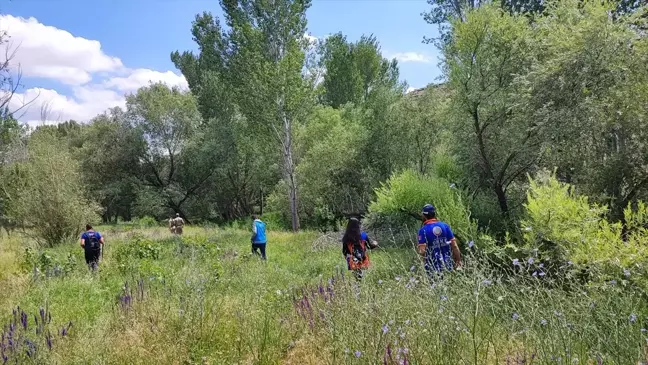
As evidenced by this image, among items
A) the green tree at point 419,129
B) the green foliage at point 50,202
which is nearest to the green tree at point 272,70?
the green tree at point 419,129

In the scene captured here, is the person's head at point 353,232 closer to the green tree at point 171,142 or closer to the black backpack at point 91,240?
the black backpack at point 91,240

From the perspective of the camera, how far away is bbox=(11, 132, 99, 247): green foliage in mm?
15633

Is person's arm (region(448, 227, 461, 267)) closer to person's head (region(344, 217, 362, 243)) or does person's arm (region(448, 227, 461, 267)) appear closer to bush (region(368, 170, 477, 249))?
person's head (region(344, 217, 362, 243))

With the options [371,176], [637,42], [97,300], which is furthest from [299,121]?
[97,300]

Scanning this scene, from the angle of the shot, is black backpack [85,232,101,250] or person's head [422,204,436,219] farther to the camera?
black backpack [85,232,101,250]

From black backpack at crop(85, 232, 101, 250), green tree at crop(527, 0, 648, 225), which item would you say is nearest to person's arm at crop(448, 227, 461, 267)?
green tree at crop(527, 0, 648, 225)

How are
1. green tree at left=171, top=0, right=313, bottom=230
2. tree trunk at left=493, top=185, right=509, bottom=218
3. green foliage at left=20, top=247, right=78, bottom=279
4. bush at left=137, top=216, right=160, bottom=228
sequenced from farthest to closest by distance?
bush at left=137, top=216, right=160, bottom=228, green tree at left=171, top=0, right=313, bottom=230, tree trunk at left=493, top=185, right=509, bottom=218, green foliage at left=20, top=247, right=78, bottom=279

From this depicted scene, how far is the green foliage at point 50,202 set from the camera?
1563cm

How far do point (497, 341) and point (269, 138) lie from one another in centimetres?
2146

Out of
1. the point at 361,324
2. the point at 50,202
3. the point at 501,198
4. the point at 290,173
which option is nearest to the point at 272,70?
the point at 290,173

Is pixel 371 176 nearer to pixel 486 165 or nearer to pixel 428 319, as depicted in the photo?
pixel 486 165

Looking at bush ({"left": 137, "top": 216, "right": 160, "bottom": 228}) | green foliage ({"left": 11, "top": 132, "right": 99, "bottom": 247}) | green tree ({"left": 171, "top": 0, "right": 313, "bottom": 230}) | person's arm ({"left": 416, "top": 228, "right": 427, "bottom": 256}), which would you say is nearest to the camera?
person's arm ({"left": 416, "top": 228, "right": 427, "bottom": 256})

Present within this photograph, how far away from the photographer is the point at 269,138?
2397cm

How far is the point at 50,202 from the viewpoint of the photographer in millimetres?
15602
